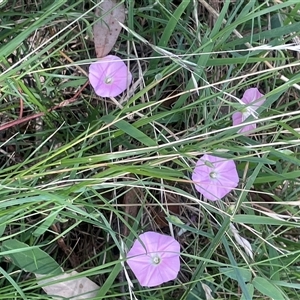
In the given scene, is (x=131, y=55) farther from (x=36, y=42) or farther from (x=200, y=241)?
(x=200, y=241)

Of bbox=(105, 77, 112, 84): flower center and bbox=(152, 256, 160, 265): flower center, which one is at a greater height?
bbox=(105, 77, 112, 84): flower center

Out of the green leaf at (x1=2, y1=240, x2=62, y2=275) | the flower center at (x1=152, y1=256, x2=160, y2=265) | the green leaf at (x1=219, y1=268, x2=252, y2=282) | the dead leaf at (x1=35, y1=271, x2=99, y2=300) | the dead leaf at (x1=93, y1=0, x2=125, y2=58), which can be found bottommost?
the dead leaf at (x1=35, y1=271, x2=99, y2=300)

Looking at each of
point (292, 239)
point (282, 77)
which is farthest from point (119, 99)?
point (292, 239)

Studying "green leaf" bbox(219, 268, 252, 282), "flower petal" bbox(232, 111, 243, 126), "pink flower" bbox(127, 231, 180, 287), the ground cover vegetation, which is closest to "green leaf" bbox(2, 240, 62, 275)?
the ground cover vegetation

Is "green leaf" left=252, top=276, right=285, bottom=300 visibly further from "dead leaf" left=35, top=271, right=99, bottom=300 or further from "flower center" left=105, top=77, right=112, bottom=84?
"flower center" left=105, top=77, right=112, bottom=84

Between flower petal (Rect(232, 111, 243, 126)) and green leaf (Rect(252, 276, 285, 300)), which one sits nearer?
green leaf (Rect(252, 276, 285, 300))
